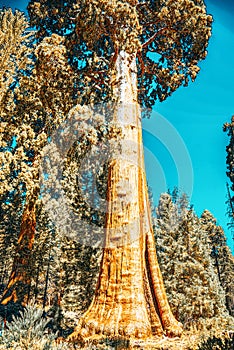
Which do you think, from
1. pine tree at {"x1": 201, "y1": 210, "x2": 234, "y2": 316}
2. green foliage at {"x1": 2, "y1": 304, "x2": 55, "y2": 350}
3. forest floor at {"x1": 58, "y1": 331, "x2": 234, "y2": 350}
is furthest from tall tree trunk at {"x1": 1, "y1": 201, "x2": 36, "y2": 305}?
pine tree at {"x1": 201, "y1": 210, "x2": 234, "y2": 316}

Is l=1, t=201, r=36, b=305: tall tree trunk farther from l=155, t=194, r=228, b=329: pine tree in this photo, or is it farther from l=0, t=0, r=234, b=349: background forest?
l=155, t=194, r=228, b=329: pine tree

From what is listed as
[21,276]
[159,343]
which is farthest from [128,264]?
[21,276]

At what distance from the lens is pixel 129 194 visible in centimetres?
603

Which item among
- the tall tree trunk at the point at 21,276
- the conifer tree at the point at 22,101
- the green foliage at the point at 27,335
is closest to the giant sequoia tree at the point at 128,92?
the conifer tree at the point at 22,101

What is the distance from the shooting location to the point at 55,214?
13.7 meters

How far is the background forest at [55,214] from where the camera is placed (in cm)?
695

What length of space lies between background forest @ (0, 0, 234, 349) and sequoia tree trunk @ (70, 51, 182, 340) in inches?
21.2

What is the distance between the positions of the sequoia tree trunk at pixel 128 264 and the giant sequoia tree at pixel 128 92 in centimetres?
2

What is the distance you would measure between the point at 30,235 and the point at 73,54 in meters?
8.29

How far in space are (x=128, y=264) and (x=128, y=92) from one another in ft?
13.2

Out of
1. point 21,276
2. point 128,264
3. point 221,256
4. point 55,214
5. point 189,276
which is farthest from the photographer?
point 221,256

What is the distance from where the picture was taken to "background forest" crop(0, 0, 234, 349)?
6.95m

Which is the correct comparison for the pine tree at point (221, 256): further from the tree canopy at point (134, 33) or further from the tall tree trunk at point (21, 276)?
the tree canopy at point (134, 33)

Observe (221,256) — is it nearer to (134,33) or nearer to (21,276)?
(21,276)
